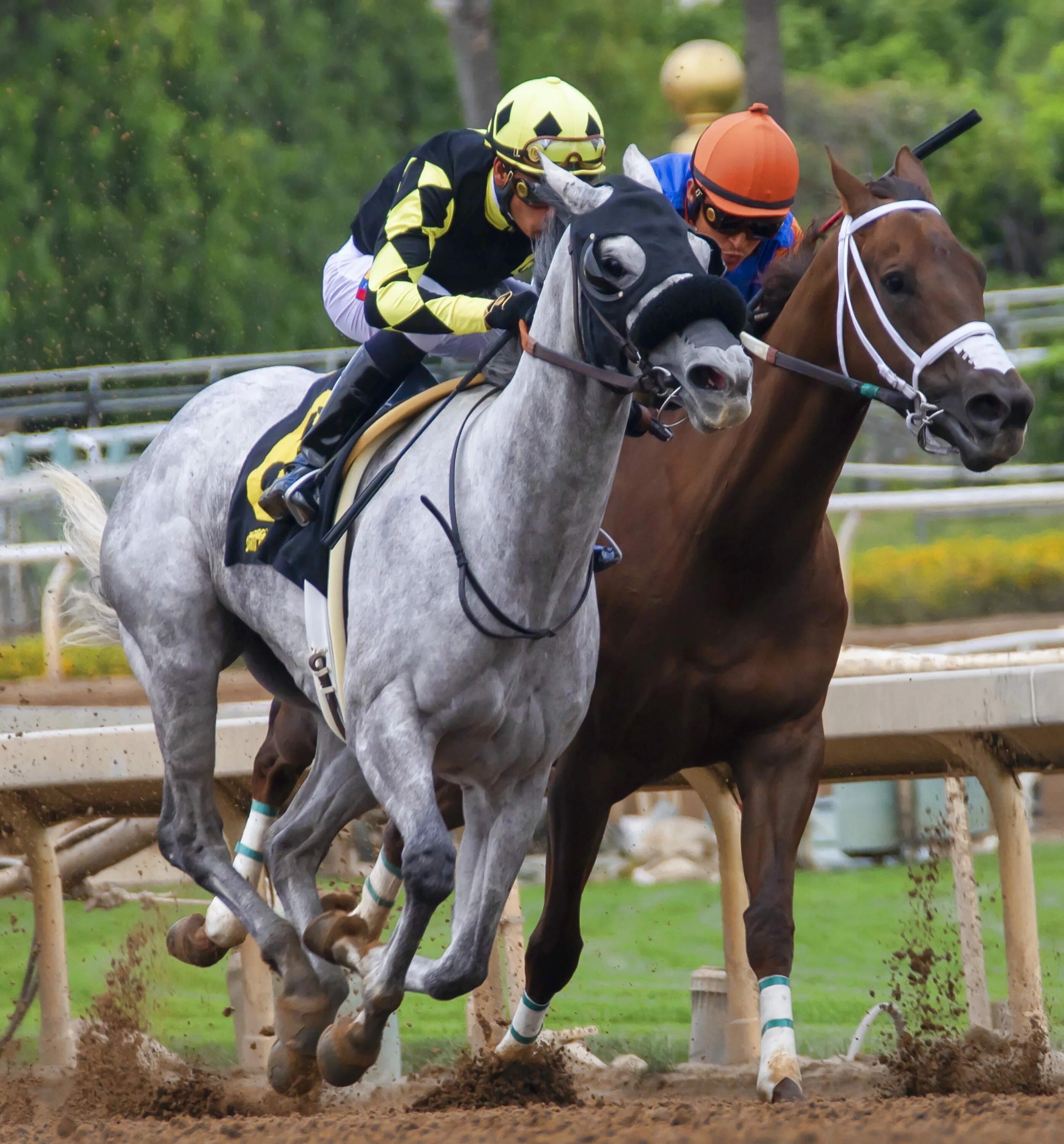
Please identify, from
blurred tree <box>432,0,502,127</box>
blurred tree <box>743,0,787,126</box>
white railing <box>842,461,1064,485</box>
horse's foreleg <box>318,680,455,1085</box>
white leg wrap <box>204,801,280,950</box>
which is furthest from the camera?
blurred tree <box>432,0,502,127</box>

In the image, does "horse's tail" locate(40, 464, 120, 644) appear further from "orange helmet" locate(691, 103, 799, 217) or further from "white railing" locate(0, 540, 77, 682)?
"orange helmet" locate(691, 103, 799, 217)

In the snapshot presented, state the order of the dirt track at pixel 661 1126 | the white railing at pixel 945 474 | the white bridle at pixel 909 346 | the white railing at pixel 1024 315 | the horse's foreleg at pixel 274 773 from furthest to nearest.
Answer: the white railing at pixel 1024 315
the white railing at pixel 945 474
the horse's foreleg at pixel 274 773
the white bridle at pixel 909 346
the dirt track at pixel 661 1126

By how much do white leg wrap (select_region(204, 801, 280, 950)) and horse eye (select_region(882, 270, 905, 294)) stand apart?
6.75 feet

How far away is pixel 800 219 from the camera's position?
738 inches

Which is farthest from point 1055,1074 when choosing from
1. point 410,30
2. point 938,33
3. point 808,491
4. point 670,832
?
point 938,33

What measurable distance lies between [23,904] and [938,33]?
25.6 metres

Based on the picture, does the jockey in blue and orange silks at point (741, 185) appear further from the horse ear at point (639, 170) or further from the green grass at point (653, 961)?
the green grass at point (653, 961)

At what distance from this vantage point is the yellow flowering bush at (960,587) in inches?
461

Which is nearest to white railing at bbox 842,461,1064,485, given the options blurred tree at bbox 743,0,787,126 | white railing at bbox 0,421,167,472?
blurred tree at bbox 743,0,787,126

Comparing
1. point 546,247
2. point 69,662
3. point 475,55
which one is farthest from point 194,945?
point 475,55

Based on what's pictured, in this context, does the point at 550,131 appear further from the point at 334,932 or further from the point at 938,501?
the point at 938,501

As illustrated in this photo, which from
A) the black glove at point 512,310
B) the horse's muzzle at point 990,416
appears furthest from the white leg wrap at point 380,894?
→ the horse's muzzle at point 990,416

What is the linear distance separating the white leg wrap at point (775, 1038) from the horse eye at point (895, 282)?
4.94 feet

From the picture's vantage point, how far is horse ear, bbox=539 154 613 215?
11.3ft
